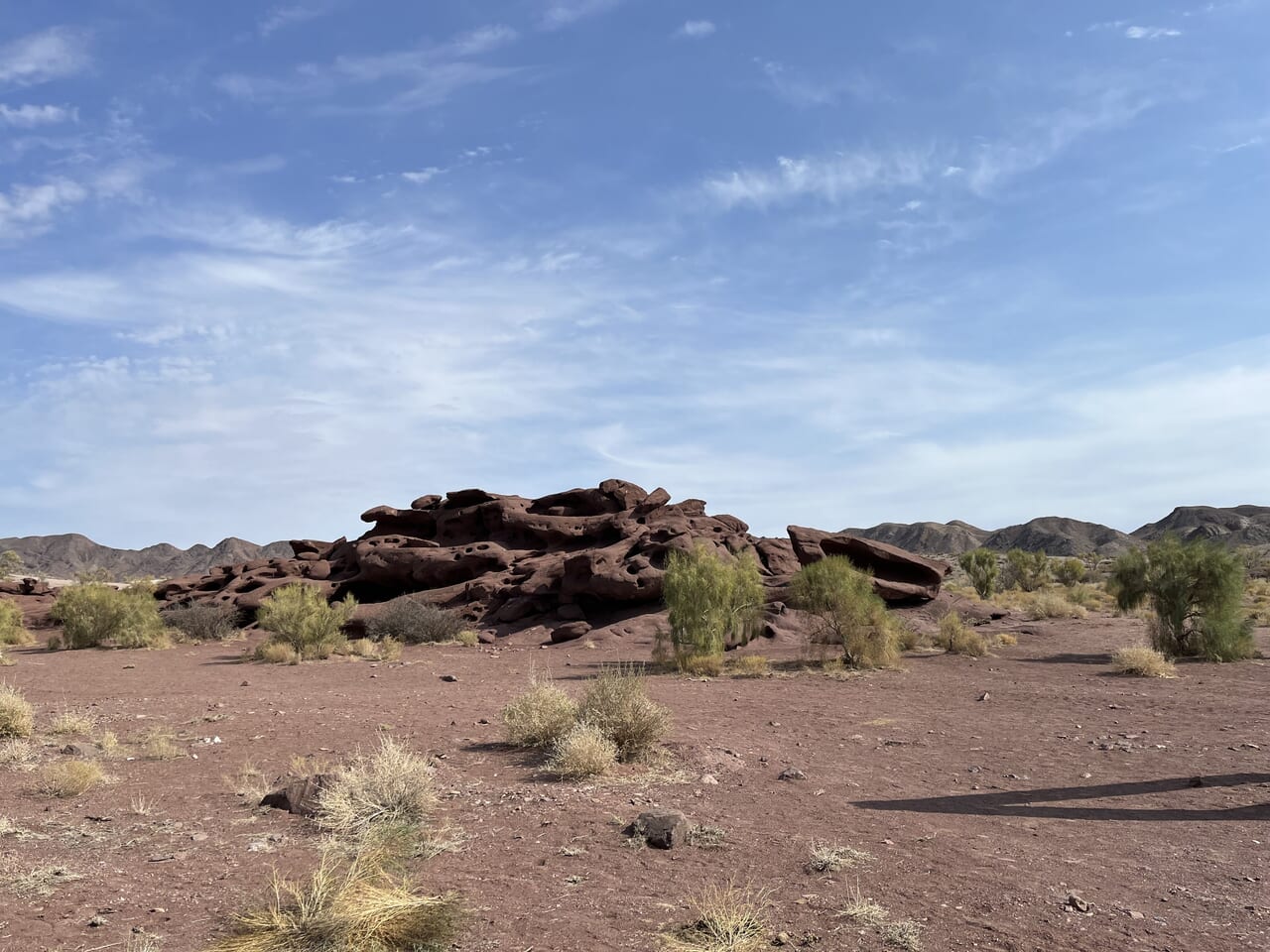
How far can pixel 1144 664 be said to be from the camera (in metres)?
17.8

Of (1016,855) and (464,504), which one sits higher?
(464,504)

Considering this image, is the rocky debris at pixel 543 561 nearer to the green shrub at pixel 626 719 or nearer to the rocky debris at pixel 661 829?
the green shrub at pixel 626 719

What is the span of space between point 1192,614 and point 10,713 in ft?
75.7

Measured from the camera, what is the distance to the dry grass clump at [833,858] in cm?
643

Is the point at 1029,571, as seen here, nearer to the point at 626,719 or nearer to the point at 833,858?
the point at 626,719

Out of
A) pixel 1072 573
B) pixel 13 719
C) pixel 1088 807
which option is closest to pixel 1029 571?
pixel 1072 573

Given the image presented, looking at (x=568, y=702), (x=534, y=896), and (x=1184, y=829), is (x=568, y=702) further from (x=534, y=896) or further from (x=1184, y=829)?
(x=1184, y=829)

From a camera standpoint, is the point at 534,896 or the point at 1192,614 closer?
the point at 534,896

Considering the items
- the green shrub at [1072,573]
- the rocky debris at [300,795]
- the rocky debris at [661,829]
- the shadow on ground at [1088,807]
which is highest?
the green shrub at [1072,573]

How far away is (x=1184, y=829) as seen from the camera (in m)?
7.61

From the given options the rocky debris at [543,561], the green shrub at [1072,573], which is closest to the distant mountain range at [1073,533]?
the green shrub at [1072,573]

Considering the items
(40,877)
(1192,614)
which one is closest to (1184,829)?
(40,877)

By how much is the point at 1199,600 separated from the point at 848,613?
327 inches

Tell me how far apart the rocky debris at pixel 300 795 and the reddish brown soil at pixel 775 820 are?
15cm
